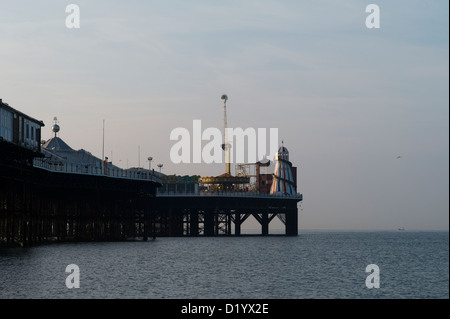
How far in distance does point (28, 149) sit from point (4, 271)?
105 feet

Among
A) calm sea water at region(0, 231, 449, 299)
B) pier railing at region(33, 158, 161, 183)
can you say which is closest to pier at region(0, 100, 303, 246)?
pier railing at region(33, 158, 161, 183)

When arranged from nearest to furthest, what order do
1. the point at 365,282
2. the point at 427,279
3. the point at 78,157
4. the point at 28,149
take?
the point at 365,282, the point at 427,279, the point at 28,149, the point at 78,157

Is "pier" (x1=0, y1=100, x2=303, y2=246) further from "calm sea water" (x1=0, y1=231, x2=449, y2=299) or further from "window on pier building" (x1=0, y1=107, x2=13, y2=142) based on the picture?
"calm sea water" (x1=0, y1=231, x2=449, y2=299)

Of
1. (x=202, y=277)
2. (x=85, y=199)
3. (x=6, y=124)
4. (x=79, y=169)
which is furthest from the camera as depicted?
(x=85, y=199)

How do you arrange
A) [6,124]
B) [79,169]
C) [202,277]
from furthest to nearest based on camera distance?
[79,169], [6,124], [202,277]

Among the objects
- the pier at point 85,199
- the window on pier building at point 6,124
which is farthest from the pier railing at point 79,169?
the window on pier building at point 6,124

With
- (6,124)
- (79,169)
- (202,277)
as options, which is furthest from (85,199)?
(202,277)

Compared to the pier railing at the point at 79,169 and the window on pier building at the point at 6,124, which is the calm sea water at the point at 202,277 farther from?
the pier railing at the point at 79,169

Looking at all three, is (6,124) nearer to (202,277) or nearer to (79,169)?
(79,169)

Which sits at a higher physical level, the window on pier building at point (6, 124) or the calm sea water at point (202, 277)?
the window on pier building at point (6, 124)

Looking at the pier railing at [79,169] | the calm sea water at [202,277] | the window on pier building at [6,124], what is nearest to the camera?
the calm sea water at [202,277]

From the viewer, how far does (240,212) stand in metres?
191
